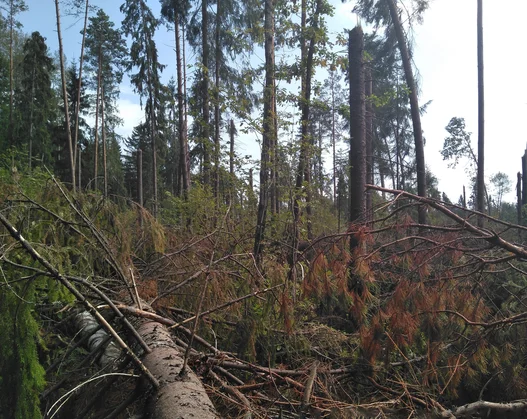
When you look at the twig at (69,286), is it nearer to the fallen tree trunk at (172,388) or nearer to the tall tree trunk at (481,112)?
the fallen tree trunk at (172,388)

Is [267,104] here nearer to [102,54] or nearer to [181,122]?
[181,122]

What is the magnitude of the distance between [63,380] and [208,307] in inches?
42.2

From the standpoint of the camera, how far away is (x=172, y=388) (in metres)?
1.70

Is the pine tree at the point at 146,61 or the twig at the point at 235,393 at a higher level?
the pine tree at the point at 146,61

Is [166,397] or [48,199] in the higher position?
[48,199]

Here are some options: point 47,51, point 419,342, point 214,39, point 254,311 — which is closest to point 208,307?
point 254,311

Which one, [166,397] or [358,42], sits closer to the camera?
[166,397]

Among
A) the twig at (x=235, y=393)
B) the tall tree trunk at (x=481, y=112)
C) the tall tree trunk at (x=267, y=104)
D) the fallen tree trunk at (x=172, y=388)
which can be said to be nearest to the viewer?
the fallen tree trunk at (x=172, y=388)

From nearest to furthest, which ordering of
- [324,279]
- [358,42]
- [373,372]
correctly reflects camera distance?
[324,279] → [373,372] → [358,42]

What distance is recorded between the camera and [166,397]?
1644 millimetres

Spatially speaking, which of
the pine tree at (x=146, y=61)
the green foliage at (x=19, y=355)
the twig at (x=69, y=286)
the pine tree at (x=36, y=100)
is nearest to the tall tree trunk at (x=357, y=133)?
the twig at (x=69, y=286)

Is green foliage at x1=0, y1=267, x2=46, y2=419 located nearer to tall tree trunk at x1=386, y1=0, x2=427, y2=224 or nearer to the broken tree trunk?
the broken tree trunk

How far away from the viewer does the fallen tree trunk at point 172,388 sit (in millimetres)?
1533

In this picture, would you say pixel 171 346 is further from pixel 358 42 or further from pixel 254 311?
pixel 358 42
